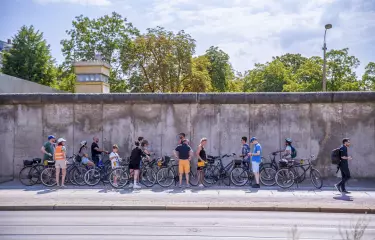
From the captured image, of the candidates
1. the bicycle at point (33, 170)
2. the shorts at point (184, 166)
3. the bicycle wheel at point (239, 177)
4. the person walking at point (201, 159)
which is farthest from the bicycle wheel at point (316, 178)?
the bicycle at point (33, 170)

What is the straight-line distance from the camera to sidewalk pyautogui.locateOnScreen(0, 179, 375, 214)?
12109 millimetres

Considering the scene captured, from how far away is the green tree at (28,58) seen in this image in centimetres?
4072

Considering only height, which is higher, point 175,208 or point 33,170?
point 33,170

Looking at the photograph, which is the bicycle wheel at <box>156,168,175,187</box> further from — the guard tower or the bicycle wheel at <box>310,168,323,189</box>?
the guard tower

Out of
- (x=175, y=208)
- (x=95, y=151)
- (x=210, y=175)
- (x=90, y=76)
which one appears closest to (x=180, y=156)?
(x=210, y=175)

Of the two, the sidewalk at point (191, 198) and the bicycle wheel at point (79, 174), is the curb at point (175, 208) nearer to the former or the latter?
the sidewalk at point (191, 198)

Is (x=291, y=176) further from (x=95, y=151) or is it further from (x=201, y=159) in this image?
(x=95, y=151)

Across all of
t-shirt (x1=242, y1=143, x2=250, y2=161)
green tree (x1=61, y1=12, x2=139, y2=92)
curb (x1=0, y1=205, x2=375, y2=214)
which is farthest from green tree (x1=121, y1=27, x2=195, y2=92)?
curb (x1=0, y1=205, x2=375, y2=214)

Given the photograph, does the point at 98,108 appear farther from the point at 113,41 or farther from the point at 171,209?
the point at 113,41

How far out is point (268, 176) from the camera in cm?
1611

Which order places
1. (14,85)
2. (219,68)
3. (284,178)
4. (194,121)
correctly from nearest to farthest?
(284,178)
(194,121)
(14,85)
(219,68)

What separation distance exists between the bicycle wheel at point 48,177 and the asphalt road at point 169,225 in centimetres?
417

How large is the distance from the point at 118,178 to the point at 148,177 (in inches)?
43.6

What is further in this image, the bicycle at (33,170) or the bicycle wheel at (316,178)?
the bicycle at (33,170)
